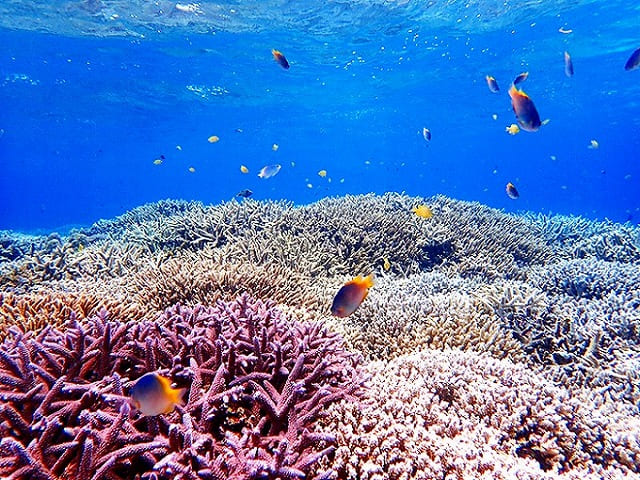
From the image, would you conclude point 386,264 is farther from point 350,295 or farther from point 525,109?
point 350,295

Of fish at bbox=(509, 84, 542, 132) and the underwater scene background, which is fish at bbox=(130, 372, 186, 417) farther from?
fish at bbox=(509, 84, 542, 132)

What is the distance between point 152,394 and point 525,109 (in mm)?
5737

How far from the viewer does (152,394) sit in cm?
228

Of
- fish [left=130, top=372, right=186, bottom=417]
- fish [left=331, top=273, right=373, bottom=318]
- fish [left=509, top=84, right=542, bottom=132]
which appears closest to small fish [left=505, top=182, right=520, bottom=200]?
fish [left=509, top=84, right=542, bottom=132]

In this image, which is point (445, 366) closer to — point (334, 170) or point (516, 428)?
point (516, 428)

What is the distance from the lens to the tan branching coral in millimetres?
2498

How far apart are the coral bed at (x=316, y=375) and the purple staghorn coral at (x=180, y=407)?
1cm

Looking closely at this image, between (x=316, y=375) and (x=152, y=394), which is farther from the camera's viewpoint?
(x=316, y=375)

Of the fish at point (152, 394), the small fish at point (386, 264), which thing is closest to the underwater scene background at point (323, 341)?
the fish at point (152, 394)

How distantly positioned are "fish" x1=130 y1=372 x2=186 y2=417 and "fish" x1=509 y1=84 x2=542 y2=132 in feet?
18.4

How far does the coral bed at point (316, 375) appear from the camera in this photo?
2.38 m

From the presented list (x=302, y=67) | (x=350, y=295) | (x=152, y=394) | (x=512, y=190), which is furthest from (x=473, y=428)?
(x=302, y=67)

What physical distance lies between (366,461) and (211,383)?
122cm

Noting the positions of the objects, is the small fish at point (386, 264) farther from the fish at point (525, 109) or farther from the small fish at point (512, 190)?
the small fish at point (512, 190)
